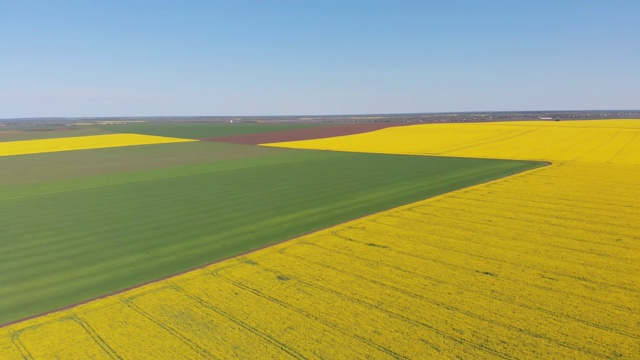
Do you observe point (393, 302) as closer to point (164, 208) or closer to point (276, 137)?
point (164, 208)

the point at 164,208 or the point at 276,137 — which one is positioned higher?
the point at 276,137

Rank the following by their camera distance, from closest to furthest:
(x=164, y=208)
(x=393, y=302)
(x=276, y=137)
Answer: (x=393, y=302) < (x=164, y=208) < (x=276, y=137)

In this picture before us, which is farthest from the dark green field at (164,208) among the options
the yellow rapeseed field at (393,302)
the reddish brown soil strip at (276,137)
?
the reddish brown soil strip at (276,137)

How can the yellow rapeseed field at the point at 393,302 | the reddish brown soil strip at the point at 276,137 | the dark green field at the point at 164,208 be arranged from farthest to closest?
1. the reddish brown soil strip at the point at 276,137
2. the dark green field at the point at 164,208
3. the yellow rapeseed field at the point at 393,302

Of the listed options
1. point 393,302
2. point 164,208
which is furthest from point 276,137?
point 393,302

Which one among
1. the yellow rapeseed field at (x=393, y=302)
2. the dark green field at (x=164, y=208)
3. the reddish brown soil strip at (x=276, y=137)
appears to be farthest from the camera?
the reddish brown soil strip at (x=276, y=137)

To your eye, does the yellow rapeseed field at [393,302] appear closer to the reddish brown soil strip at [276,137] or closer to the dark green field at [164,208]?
the dark green field at [164,208]

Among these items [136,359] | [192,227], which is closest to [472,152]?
[192,227]
